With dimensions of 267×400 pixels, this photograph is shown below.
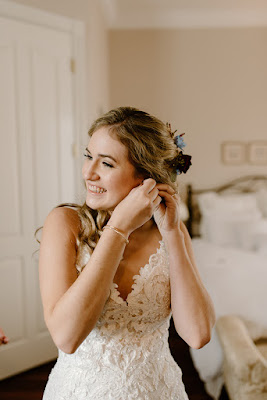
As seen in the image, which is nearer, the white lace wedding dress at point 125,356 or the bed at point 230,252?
the white lace wedding dress at point 125,356

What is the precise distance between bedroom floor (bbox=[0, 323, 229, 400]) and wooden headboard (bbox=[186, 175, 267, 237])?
5.84 feet

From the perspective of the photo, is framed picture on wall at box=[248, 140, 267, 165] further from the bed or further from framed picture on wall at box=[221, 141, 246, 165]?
the bed

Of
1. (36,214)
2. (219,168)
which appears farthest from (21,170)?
(219,168)

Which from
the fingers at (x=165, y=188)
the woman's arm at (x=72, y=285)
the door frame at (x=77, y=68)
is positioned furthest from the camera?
the door frame at (x=77, y=68)

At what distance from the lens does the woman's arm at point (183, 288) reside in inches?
43.8

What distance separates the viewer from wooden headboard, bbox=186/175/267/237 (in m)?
4.35

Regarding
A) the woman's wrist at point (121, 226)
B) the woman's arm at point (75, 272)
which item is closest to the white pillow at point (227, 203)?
the woman's arm at point (75, 272)

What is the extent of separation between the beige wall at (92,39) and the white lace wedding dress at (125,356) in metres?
2.22

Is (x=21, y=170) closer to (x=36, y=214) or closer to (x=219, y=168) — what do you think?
(x=36, y=214)

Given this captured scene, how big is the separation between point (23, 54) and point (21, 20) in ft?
0.77

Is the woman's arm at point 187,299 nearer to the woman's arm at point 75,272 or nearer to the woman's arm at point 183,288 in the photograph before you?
the woman's arm at point 183,288

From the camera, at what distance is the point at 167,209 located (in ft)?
3.82

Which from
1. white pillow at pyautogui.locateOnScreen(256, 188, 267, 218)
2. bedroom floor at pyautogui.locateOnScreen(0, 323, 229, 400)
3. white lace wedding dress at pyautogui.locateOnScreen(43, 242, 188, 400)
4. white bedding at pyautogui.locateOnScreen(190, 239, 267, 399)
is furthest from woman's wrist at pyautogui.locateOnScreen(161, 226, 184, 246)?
white pillow at pyautogui.locateOnScreen(256, 188, 267, 218)

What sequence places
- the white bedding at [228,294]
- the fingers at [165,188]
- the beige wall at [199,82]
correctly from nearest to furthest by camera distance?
the fingers at [165,188]
the white bedding at [228,294]
the beige wall at [199,82]
